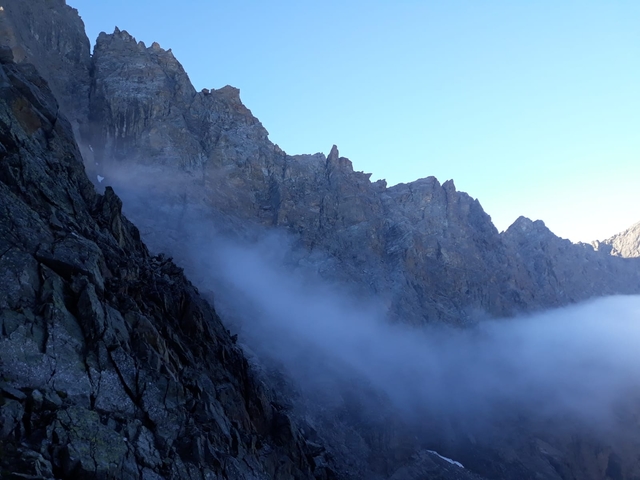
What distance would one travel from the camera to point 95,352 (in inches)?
1404

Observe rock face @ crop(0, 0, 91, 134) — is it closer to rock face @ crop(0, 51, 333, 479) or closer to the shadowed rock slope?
the shadowed rock slope

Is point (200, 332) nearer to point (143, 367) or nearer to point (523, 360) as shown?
point (143, 367)

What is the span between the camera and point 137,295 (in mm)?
47281

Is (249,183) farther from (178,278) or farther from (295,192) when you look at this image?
(178,278)

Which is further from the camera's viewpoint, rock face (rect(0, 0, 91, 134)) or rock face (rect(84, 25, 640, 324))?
rock face (rect(84, 25, 640, 324))

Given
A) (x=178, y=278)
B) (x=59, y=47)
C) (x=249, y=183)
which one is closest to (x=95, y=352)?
(x=178, y=278)

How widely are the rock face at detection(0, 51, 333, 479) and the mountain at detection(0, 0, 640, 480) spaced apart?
5.7 inches

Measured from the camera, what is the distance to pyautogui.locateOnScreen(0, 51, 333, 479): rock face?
30.1m

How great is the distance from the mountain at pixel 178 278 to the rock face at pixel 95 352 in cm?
15

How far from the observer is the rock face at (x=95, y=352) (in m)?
30.1

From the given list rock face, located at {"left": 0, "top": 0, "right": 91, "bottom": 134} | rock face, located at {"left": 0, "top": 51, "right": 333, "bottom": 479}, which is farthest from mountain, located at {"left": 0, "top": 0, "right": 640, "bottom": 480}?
rock face, located at {"left": 0, "top": 0, "right": 91, "bottom": 134}

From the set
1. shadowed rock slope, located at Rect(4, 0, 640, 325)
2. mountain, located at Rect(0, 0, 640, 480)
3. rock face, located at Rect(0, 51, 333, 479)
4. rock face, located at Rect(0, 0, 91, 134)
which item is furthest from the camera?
shadowed rock slope, located at Rect(4, 0, 640, 325)

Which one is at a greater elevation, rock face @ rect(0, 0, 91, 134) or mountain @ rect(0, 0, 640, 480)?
rock face @ rect(0, 0, 91, 134)

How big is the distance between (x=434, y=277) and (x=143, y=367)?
13928cm
